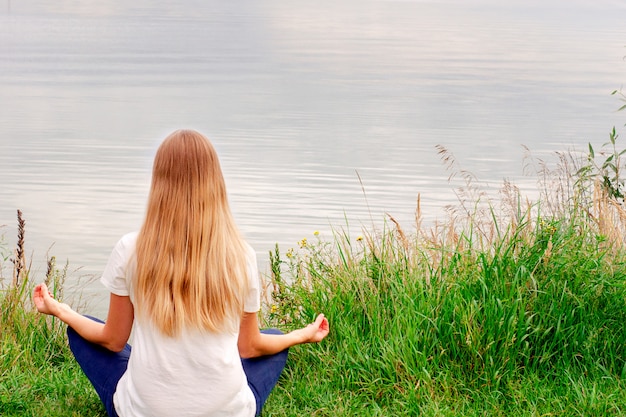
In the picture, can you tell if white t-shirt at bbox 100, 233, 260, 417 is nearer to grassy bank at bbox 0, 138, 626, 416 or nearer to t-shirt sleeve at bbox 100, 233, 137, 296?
t-shirt sleeve at bbox 100, 233, 137, 296

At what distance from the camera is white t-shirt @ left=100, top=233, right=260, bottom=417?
3.41 m

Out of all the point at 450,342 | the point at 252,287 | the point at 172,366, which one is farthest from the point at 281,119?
the point at 172,366

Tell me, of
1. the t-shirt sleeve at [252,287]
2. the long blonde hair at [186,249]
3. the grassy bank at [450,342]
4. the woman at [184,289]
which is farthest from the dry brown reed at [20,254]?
the t-shirt sleeve at [252,287]

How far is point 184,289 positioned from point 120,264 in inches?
9.9

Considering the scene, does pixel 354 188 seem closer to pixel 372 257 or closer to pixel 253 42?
pixel 372 257

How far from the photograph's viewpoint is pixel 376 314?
14.9 ft

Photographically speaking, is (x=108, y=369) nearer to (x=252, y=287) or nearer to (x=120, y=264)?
(x=120, y=264)

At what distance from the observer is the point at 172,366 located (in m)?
3.42

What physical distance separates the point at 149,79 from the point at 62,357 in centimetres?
2744

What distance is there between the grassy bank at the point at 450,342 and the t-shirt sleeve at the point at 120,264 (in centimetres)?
88

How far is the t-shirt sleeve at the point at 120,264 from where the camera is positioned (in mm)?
3404

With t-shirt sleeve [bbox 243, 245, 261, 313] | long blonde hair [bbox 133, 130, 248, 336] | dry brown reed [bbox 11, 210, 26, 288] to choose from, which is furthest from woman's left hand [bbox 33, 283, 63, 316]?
dry brown reed [bbox 11, 210, 26, 288]

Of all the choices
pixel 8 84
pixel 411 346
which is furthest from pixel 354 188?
pixel 8 84

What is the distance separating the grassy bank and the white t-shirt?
668mm
